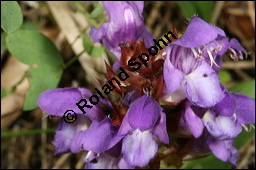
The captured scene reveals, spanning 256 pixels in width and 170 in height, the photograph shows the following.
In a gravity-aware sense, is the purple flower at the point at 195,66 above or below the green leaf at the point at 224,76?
above

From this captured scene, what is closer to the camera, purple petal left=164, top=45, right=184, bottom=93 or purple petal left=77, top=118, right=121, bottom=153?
purple petal left=164, top=45, right=184, bottom=93

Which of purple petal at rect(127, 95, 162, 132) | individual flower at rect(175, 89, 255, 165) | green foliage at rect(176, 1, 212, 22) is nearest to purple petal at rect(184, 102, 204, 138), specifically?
individual flower at rect(175, 89, 255, 165)

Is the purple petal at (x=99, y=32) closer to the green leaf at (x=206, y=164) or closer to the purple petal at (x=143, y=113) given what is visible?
the purple petal at (x=143, y=113)

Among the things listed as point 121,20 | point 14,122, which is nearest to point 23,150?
point 14,122

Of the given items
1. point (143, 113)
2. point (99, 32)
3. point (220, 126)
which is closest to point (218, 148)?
point (220, 126)

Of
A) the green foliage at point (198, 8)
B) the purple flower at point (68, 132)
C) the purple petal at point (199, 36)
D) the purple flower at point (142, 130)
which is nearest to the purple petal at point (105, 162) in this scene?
the purple flower at point (68, 132)

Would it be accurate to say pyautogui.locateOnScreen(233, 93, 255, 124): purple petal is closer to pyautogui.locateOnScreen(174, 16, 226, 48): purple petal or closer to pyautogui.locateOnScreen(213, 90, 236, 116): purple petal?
pyautogui.locateOnScreen(213, 90, 236, 116): purple petal

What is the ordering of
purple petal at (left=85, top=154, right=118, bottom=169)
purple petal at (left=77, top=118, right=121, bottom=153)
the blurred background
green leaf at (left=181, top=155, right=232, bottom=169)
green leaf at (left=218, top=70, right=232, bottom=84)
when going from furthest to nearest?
1. green leaf at (left=218, top=70, right=232, bottom=84)
2. the blurred background
3. green leaf at (left=181, top=155, right=232, bottom=169)
4. purple petal at (left=85, top=154, right=118, bottom=169)
5. purple petal at (left=77, top=118, right=121, bottom=153)

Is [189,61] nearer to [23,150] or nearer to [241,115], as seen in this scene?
[241,115]
